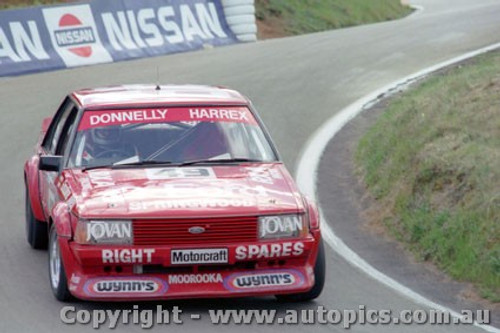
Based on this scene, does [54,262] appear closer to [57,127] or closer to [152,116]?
[152,116]

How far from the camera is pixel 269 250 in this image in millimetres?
8477

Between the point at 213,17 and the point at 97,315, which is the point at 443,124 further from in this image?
the point at 213,17

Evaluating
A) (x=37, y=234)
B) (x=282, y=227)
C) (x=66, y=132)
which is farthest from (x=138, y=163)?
(x=37, y=234)

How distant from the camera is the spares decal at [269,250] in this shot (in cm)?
843

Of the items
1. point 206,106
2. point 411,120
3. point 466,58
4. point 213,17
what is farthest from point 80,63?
point 206,106

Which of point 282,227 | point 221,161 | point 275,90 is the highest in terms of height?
point 221,161

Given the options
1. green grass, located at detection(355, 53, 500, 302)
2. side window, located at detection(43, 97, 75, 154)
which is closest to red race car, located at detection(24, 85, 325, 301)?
side window, located at detection(43, 97, 75, 154)

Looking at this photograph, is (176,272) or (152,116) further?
(152,116)

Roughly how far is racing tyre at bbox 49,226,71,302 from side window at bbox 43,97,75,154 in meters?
1.56

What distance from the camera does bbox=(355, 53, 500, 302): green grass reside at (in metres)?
10.3

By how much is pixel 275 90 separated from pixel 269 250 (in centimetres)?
1174

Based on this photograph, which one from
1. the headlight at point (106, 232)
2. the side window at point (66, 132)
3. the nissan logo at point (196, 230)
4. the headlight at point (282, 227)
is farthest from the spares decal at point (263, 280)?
the side window at point (66, 132)

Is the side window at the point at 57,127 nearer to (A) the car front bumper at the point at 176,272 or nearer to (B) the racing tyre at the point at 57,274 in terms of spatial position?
(B) the racing tyre at the point at 57,274

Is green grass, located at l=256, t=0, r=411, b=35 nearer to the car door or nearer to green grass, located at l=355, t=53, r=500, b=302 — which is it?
green grass, located at l=355, t=53, r=500, b=302
